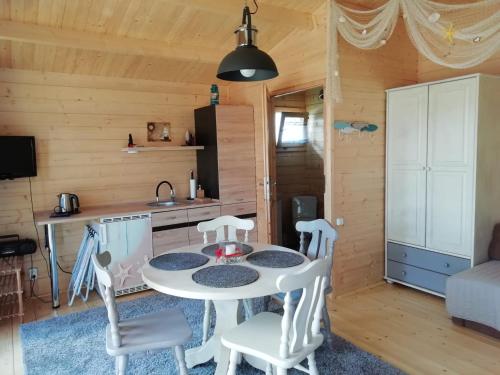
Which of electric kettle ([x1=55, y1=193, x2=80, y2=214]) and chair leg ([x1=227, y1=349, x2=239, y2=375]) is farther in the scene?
electric kettle ([x1=55, y1=193, x2=80, y2=214])

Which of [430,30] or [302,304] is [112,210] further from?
[430,30]

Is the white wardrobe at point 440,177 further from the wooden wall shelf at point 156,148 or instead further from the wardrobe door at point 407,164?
the wooden wall shelf at point 156,148

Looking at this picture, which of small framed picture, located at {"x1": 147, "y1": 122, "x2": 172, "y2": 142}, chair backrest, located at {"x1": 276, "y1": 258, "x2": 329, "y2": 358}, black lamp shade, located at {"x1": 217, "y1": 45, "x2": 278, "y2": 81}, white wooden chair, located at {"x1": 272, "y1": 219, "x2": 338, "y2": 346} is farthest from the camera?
small framed picture, located at {"x1": 147, "y1": 122, "x2": 172, "y2": 142}

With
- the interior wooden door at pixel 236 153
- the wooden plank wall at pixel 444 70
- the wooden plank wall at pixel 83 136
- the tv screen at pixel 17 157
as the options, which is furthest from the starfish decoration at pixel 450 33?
the tv screen at pixel 17 157

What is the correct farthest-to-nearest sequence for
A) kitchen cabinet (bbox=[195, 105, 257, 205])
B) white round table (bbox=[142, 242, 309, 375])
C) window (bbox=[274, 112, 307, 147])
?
1. window (bbox=[274, 112, 307, 147])
2. kitchen cabinet (bbox=[195, 105, 257, 205])
3. white round table (bbox=[142, 242, 309, 375])

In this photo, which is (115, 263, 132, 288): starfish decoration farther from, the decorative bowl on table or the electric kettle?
the decorative bowl on table

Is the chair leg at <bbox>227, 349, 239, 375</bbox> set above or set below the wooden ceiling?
below

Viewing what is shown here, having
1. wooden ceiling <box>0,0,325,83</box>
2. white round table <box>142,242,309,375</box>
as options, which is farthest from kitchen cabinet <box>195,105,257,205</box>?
white round table <box>142,242,309,375</box>

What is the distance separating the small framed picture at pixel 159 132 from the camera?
420 centimetres

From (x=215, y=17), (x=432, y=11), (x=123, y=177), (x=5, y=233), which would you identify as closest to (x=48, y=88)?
(x=123, y=177)

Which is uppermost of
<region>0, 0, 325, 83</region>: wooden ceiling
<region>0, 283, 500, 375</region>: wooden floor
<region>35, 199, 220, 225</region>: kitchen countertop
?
<region>0, 0, 325, 83</region>: wooden ceiling

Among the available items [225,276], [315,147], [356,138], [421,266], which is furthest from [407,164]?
[225,276]

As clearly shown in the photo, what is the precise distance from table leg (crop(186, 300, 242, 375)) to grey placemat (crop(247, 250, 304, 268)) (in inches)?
11.1

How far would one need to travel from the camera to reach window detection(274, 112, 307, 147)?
5086 millimetres
